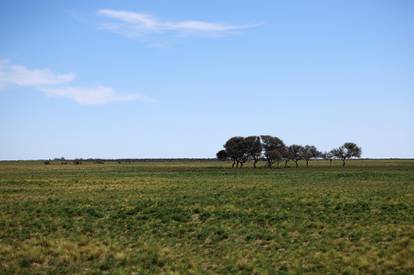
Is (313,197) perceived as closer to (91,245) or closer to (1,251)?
(91,245)

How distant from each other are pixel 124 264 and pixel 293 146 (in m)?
145

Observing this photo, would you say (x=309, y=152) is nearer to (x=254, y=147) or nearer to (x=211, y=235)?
(x=254, y=147)

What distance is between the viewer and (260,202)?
27.4 m

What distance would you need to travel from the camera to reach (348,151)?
157 metres

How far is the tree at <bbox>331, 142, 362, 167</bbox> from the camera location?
156250 mm

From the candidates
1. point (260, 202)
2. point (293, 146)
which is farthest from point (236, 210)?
point (293, 146)

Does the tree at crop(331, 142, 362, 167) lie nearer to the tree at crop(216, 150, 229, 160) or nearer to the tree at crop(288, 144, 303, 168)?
the tree at crop(288, 144, 303, 168)

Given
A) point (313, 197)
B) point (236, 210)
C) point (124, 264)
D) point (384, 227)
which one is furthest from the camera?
point (313, 197)

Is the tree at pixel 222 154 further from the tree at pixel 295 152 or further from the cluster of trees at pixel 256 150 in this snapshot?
the tree at pixel 295 152

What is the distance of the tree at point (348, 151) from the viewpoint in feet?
513

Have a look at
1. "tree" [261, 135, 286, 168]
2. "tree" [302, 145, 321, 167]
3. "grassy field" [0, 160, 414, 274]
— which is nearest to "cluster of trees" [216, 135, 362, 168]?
"tree" [261, 135, 286, 168]

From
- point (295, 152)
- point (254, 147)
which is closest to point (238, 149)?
point (254, 147)

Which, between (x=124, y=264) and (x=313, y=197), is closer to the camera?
(x=124, y=264)

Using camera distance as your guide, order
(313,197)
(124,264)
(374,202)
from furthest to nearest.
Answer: (313,197) < (374,202) < (124,264)
